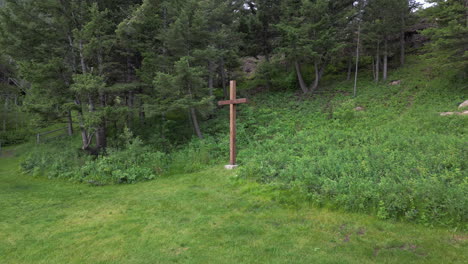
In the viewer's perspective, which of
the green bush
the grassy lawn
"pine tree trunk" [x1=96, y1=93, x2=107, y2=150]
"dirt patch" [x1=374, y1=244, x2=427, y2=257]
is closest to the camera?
"dirt patch" [x1=374, y1=244, x2=427, y2=257]

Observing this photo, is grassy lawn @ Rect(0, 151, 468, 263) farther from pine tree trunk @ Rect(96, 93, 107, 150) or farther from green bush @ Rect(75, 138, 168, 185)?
pine tree trunk @ Rect(96, 93, 107, 150)

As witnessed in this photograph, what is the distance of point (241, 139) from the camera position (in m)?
13.6

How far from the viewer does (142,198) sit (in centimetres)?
784

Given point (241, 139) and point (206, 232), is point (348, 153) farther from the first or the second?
point (241, 139)

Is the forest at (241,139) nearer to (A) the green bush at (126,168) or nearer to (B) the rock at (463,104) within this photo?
(A) the green bush at (126,168)

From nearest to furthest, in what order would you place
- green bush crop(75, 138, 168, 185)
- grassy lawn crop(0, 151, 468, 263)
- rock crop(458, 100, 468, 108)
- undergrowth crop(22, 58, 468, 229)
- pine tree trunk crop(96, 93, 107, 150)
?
grassy lawn crop(0, 151, 468, 263) → undergrowth crop(22, 58, 468, 229) → green bush crop(75, 138, 168, 185) → rock crop(458, 100, 468, 108) → pine tree trunk crop(96, 93, 107, 150)

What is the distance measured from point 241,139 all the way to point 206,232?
866 centimetres

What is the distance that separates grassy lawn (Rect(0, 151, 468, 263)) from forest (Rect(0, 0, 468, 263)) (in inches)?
1.6

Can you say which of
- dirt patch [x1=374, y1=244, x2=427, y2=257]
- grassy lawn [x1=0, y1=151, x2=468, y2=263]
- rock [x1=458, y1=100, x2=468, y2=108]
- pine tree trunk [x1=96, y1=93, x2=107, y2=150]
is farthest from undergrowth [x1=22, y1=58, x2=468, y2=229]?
pine tree trunk [x1=96, y1=93, x2=107, y2=150]

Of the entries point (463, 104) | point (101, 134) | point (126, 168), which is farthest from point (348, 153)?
point (101, 134)

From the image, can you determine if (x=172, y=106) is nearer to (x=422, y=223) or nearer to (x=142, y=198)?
(x=142, y=198)

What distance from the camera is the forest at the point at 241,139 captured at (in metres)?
4.78

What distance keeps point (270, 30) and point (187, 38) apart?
406 inches

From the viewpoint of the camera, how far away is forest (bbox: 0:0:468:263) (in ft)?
15.7
